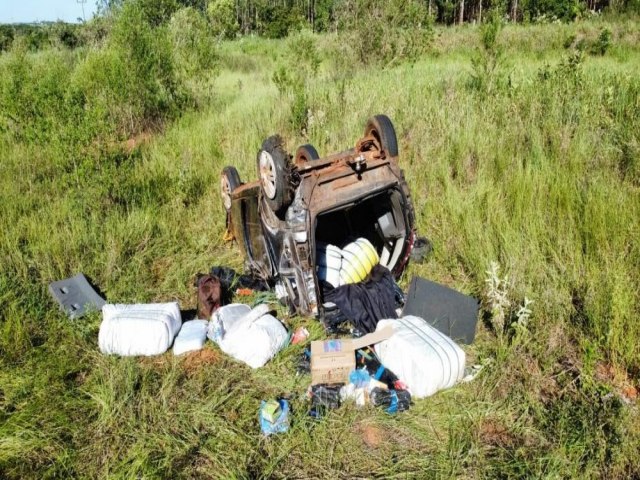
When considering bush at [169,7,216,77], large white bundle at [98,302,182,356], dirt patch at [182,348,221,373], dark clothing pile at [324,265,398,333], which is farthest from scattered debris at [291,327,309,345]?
bush at [169,7,216,77]

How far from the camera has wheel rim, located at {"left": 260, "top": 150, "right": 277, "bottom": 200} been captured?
3.40 m

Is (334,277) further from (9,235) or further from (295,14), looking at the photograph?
(295,14)

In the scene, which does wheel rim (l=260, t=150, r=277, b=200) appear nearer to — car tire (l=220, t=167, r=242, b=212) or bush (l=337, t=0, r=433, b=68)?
car tire (l=220, t=167, r=242, b=212)

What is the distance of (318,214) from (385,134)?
102cm

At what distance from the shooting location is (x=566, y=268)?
3.67 metres

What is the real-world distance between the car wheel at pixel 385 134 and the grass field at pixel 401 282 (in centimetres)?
115

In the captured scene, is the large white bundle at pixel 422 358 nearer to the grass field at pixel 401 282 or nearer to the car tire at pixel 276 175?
the grass field at pixel 401 282

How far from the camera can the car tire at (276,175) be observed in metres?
3.34

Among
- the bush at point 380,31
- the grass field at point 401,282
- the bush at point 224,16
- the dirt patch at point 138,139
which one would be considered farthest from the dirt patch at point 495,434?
the bush at point 224,16

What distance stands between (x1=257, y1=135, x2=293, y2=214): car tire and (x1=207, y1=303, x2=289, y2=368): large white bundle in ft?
2.69

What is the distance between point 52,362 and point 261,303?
1579mm

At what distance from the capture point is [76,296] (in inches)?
155

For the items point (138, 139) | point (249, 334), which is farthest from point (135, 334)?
point (138, 139)

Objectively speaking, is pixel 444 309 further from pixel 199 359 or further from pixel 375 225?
pixel 199 359
